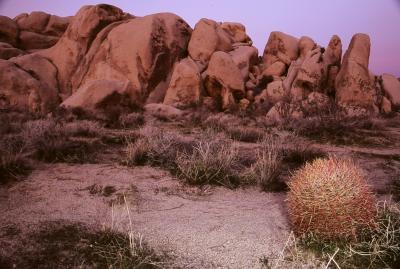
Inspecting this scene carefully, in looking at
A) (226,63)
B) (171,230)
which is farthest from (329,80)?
(171,230)

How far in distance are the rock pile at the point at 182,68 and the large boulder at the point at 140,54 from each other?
1.8 inches

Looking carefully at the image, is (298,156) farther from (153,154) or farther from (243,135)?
(153,154)

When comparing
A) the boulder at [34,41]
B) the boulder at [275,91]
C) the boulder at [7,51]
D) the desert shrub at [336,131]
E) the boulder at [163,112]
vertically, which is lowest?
the boulder at [163,112]

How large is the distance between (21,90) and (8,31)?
7.60m

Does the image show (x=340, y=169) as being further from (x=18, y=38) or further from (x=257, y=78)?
(x=18, y=38)

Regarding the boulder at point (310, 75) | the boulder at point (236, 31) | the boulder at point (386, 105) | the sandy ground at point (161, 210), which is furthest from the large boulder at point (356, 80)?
the sandy ground at point (161, 210)

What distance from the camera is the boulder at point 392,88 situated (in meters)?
18.5

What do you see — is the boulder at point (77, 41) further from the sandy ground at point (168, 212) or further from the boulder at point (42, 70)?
the sandy ground at point (168, 212)

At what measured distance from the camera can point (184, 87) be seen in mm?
16781

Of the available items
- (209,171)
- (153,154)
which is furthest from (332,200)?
(153,154)

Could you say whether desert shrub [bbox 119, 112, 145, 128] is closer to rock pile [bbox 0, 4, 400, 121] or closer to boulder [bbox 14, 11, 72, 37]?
rock pile [bbox 0, 4, 400, 121]

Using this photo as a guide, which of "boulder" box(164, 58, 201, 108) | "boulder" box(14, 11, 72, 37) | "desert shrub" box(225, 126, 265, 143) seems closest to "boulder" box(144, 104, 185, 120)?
"boulder" box(164, 58, 201, 108)

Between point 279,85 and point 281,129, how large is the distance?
8096 mm

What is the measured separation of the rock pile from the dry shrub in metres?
11.3
